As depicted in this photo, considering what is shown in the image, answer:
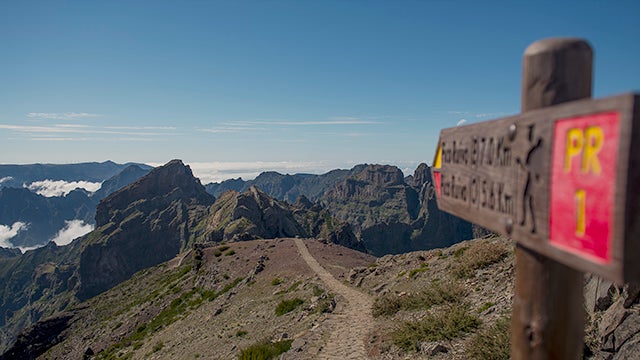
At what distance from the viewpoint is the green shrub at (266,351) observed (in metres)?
16.6

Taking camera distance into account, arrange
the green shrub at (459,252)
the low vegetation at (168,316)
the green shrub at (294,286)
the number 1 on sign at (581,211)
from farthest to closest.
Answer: the low vegetation at (168,316)
the green shrub at (294,286)
the green shrub at (459,252)
the number 1 on sign at (581,211)

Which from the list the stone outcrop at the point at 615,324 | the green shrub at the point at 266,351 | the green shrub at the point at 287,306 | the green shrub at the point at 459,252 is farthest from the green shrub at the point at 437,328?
the green shrub at the point at 287,306

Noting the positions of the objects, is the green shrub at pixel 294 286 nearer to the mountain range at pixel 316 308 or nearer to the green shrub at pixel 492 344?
the mountain range at pixel 316 308

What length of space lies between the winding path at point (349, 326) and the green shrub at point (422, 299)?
3.05 ft

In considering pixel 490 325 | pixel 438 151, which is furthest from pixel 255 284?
pixel 438 151

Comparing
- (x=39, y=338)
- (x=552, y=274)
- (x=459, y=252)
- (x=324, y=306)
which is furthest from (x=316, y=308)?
(x=39, y=338)

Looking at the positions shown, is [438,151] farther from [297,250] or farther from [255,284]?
[297,250]

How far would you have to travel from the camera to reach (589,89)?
128 inches

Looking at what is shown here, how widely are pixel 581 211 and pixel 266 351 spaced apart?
1676 centimetres

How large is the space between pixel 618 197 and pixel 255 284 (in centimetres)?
4054

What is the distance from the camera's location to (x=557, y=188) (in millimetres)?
2793

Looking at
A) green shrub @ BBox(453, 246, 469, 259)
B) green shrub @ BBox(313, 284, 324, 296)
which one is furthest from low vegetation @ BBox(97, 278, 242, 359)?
green shrub @ BBox(453, 246, 469, 259)

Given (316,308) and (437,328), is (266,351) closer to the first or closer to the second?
(316,308)

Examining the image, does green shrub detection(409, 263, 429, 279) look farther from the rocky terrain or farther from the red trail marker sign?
the red trail marker sign
